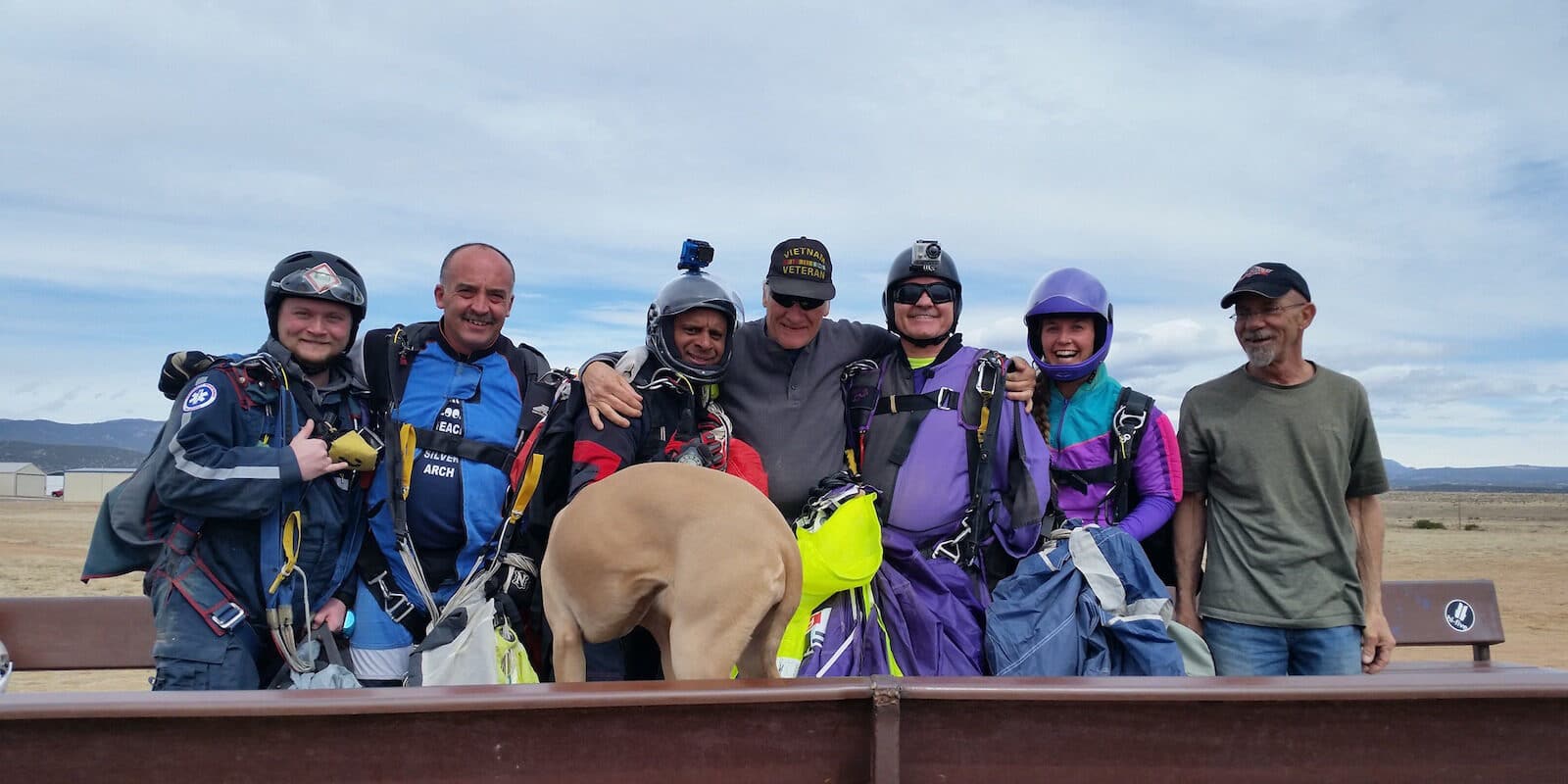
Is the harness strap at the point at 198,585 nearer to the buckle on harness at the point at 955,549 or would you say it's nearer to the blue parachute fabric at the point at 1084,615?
the buckle on harness at the point at 955,549

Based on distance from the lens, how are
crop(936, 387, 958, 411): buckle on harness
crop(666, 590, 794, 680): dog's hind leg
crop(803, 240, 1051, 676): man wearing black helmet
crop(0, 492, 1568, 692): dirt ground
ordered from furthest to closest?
1. crop(0, 492, 1568, 692): dirt ground
2. crop(936, 387, 958, 411): buckle on harness
3. crop(803, 240, 1051, 676): man wearing black helmet
4. crop(666, 590, 794, 680): dog's hind leg

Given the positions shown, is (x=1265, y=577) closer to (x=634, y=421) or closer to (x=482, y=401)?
(x=634, y=421)

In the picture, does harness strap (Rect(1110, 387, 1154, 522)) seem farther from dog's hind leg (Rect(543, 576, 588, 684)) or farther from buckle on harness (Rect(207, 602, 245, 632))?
buckle on harness (Rect(207, 602, 245, 632))

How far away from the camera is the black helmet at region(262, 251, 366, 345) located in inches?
141

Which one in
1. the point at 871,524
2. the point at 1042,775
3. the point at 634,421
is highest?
the point at 634,421

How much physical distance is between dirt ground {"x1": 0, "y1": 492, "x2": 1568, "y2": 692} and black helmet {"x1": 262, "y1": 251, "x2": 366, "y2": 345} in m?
4.10

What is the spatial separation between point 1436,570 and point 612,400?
979 inches

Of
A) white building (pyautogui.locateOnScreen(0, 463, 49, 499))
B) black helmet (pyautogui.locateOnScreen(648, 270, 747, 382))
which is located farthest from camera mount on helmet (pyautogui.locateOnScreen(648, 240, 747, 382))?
white building (pyautogui.locateOnScreen(0, 463, 49, 499))

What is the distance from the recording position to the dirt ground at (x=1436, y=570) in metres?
11.9

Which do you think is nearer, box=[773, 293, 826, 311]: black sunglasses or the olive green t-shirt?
box=[773, 293, 826, 311]: black sunglasses

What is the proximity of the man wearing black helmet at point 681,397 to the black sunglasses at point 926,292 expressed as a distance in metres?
0.71

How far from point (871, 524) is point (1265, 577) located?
2067 mm

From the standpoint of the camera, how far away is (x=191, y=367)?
3523mm

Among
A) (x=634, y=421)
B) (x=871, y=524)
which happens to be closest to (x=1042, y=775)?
(x=871, y=524)
